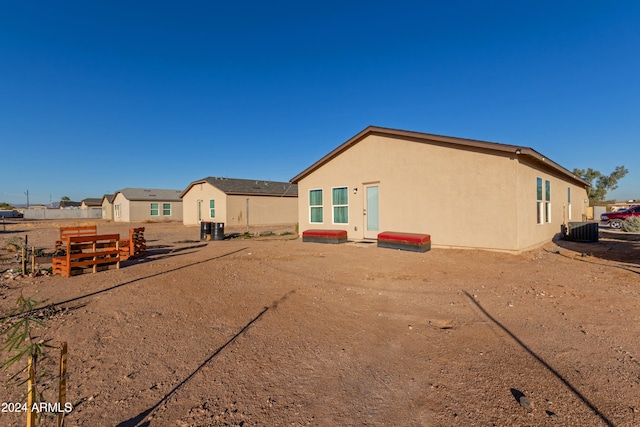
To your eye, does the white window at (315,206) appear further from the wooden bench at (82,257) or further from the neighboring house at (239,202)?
the neighboring house at (239,202)

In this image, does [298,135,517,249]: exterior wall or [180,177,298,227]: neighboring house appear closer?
[298,135,517,249]: exterior wall

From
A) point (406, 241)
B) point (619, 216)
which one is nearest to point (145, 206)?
point (406, 241)

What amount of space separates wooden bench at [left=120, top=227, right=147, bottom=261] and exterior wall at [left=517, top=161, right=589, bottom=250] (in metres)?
12.3

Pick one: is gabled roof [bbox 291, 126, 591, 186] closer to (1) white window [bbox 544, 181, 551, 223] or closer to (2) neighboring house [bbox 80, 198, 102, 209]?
(1) white window [bbox 544, 181, 551, 223]

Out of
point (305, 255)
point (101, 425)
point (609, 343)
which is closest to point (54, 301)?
point (101, 425)

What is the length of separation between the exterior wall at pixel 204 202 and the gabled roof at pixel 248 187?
0.36m

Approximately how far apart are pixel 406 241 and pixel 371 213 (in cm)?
267

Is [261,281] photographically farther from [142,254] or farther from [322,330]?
[142,254]

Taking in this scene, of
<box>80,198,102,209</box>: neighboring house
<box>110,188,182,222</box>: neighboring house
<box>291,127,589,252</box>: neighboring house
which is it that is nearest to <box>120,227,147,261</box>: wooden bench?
<box>291,127,589,252</box>: neighboring house

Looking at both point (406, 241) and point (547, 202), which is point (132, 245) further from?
point (547, 202)

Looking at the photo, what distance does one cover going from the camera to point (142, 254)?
10.8m

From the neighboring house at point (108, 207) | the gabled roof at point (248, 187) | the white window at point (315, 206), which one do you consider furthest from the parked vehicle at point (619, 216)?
the neighboring house at point (108, 207)

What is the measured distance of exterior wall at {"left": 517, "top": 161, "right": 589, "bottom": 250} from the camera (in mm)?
9992

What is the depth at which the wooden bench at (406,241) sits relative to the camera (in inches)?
419
